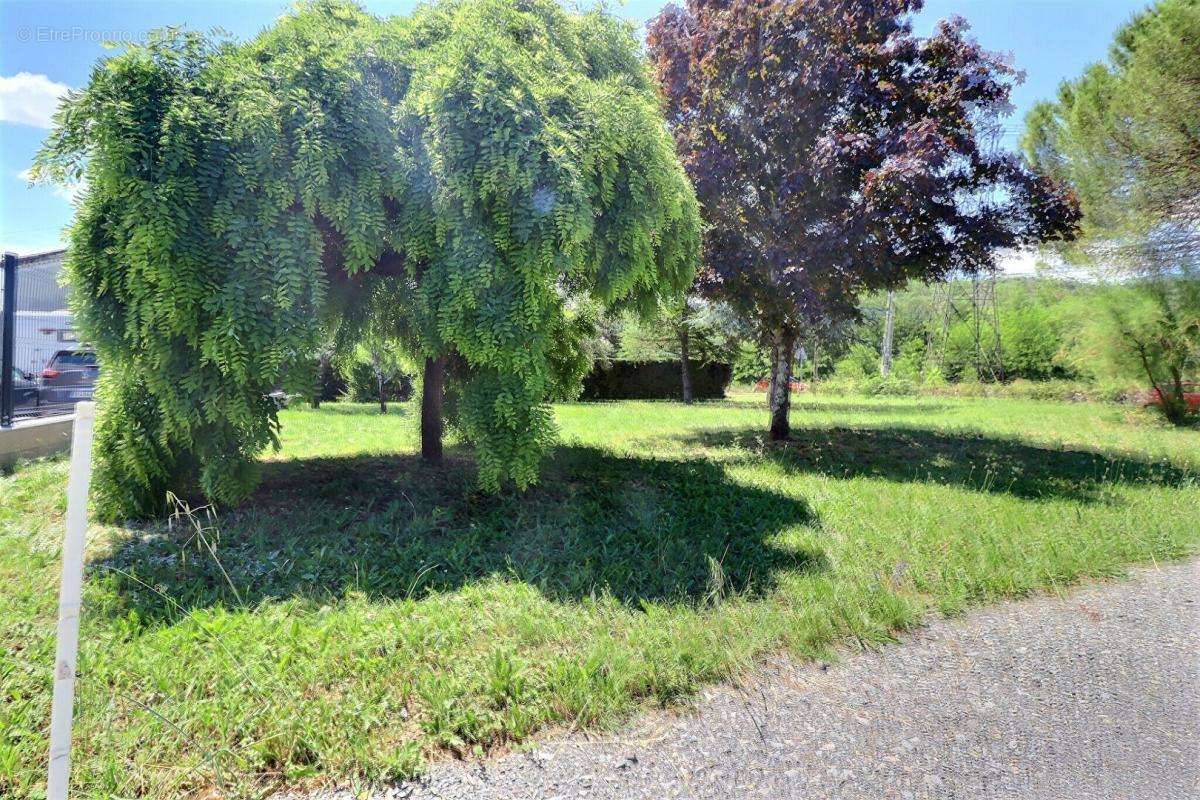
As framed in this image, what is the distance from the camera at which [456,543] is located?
4094 mm

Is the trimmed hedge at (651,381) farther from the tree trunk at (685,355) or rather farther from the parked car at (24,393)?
the parked car at (24,393)

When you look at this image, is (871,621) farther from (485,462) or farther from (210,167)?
(210,167)

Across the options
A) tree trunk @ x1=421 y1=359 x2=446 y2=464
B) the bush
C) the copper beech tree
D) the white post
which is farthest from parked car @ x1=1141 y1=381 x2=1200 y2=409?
the white post

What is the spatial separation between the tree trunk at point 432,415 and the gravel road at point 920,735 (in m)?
4.34

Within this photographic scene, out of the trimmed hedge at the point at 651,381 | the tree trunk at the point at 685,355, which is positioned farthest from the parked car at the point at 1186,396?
the trimmed hedge at the point at 651,381

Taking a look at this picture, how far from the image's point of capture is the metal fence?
227 inches

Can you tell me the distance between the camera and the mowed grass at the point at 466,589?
7.04ft

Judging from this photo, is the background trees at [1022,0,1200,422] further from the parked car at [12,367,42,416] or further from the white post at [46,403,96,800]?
the parked car at [12,367,42,416]

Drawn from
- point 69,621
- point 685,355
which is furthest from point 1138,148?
point 685,355

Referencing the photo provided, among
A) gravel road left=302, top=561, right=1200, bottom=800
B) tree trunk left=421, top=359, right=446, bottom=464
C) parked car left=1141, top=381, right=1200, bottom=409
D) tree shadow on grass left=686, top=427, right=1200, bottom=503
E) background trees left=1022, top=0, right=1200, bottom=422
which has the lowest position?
gravel road left=302, top=561, right=1200, bottom=800

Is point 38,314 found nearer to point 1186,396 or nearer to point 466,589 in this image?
point 466,589

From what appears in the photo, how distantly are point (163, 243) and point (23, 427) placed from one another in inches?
165

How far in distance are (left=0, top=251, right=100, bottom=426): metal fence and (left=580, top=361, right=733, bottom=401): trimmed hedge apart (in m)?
14.4

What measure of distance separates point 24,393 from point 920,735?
821 cm
